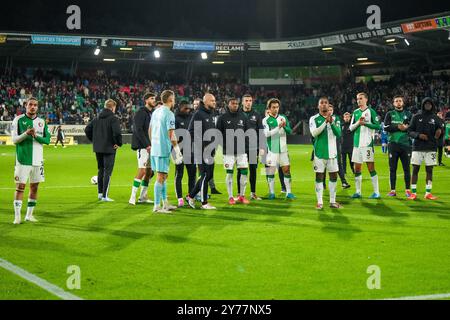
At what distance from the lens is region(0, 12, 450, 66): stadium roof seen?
1734 inches

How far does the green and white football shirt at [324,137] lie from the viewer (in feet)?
40.3

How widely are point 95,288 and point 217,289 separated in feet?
4.26

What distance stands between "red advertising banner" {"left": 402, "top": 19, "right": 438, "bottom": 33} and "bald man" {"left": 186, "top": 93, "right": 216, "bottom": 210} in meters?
30.2

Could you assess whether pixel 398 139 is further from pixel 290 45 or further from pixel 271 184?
pixel 290 45

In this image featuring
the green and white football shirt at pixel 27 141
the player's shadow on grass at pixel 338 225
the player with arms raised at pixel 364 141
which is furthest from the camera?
the player with arms raised at pixel 364 141

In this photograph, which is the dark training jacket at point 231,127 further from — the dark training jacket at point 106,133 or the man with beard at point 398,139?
the man with beard at point 398,139

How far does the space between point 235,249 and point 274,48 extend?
4605cm

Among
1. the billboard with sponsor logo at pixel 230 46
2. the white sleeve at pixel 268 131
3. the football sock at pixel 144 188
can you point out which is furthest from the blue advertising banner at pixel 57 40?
the football sock at pixel 144 188

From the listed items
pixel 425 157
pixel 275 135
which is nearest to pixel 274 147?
pixel 275 135

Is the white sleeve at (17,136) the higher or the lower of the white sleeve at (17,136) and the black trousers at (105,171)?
the higher

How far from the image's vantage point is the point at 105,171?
45.3 ft

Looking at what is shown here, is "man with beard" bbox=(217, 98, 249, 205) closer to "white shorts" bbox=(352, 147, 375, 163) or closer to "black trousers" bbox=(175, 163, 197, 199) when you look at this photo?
"black trousers" bbox=(175, 163, 197, 199)

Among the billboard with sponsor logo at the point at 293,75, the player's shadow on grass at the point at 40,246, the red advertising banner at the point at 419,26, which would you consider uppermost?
the red advertising banner at the point at 419,26

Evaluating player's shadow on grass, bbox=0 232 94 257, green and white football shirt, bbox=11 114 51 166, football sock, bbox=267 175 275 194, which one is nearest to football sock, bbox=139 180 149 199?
football sock, bbox=267 175 275 194
